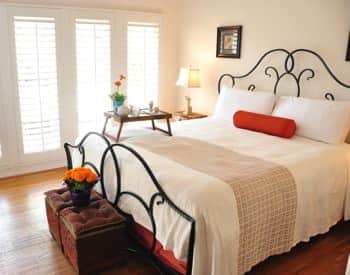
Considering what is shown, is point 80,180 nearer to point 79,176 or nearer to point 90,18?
point 79,176

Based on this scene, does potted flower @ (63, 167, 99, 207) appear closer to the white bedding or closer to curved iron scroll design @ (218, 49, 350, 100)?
the white bedding

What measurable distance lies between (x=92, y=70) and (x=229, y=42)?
185 cm

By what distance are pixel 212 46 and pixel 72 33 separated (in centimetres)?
187

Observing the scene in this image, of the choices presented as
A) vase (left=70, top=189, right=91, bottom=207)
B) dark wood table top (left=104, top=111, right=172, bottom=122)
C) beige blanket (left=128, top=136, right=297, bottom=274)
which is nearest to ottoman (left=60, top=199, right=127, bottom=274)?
vase (left=70, top=189, right=91, bottom=207)

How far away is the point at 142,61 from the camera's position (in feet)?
16.8

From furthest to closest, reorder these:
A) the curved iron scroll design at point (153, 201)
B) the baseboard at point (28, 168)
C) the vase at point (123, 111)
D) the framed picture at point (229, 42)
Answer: the framed picture at point (229, 42)
the baseboard at point (28, 168)
the vase at point (123, 111)
the curved iron scroll design at point (153, 201)

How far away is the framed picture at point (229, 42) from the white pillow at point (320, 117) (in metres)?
1.23

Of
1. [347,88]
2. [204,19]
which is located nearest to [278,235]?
[347,88]

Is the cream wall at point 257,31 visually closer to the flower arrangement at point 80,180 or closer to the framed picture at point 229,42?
the framed picture at point 229,42

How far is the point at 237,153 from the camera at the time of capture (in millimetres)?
2898

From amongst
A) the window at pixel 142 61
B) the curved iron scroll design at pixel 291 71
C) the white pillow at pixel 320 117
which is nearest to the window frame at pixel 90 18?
the window at pixel 142 61

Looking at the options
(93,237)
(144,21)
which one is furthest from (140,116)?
(144,21)

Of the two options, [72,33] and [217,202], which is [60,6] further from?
Result: [217,202]

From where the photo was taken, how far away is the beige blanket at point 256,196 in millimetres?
2289
